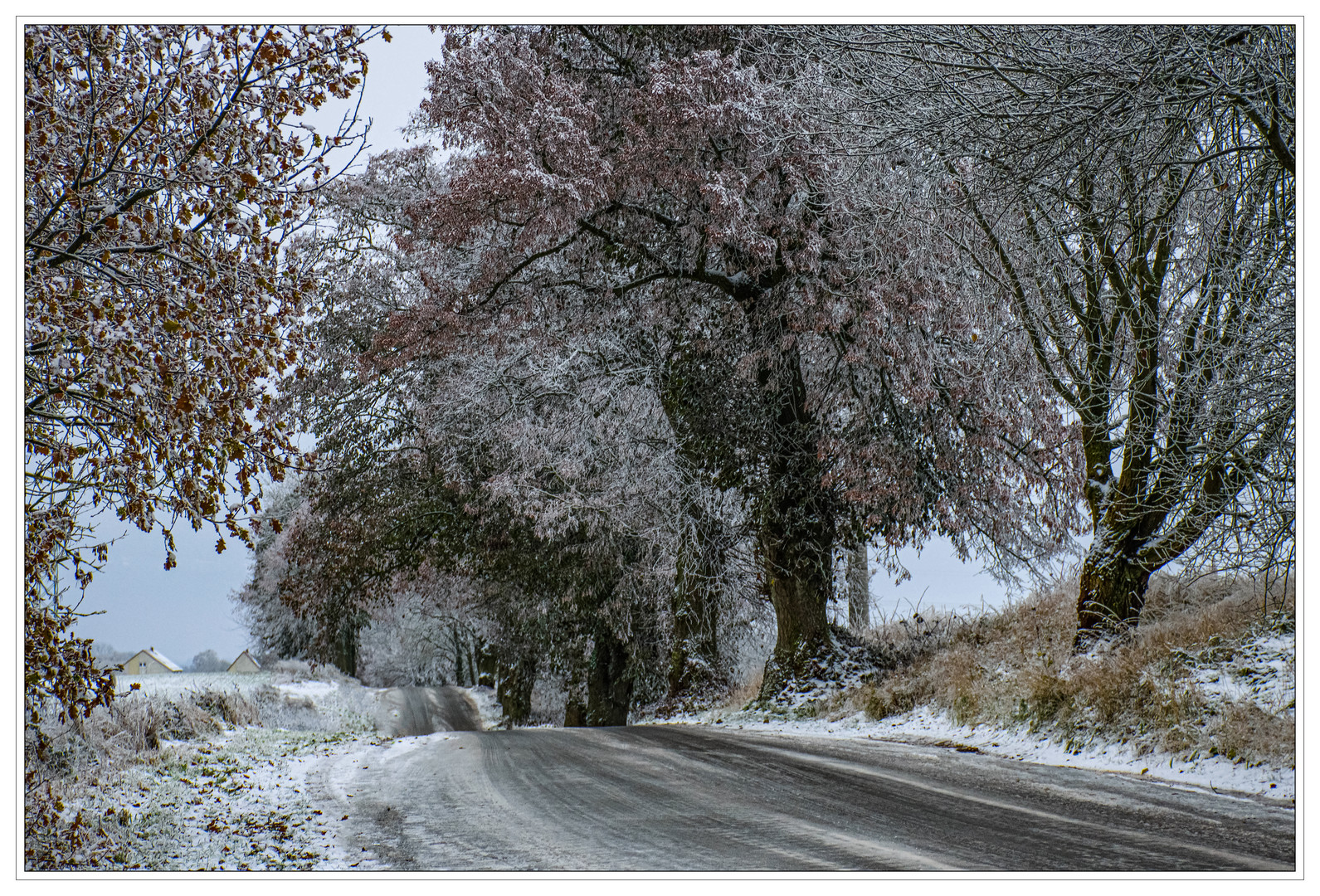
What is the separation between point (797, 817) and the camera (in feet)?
12.0

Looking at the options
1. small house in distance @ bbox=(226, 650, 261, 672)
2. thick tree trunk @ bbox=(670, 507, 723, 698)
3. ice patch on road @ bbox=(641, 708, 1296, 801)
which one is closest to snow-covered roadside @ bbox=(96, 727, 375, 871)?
small house in distance @ bbox=(226, 650, 261, 672)

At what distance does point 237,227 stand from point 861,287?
5083 mm

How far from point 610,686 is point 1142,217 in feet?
33.1

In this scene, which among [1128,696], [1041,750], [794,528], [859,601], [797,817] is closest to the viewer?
[797,817]

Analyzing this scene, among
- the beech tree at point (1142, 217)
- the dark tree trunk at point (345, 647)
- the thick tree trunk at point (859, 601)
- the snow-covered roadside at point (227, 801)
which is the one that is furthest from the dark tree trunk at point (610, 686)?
the beech tree at point (1142, 217)

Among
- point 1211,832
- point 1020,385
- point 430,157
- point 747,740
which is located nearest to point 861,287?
point 1020,385

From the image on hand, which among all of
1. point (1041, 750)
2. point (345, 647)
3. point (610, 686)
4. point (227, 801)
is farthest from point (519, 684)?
point (1041, 750)

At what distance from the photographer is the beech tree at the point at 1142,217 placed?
4.32 m

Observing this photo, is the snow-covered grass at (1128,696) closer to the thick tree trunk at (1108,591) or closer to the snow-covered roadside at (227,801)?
the thick tree trunk at (1108,591)

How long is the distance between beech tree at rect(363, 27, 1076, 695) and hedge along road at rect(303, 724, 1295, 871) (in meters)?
3.34

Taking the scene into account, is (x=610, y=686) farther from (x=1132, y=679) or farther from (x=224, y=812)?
(x=224, y=812)

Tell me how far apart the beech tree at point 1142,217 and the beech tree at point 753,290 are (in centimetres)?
88

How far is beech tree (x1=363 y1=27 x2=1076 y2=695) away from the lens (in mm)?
7422

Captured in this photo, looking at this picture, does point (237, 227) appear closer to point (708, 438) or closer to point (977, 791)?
point (977, 791)
